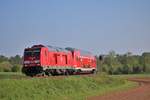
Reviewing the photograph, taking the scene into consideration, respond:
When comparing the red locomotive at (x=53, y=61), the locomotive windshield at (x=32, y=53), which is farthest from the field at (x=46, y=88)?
the locomotive windshield at (x=32, y=53)

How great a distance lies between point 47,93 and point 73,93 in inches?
161

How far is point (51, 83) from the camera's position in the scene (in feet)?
112

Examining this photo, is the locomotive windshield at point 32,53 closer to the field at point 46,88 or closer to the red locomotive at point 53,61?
the red locomotive at point 53,61

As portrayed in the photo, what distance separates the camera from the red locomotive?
4244cm

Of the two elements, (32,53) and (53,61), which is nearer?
(32,53)

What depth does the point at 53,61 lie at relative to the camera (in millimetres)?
46156

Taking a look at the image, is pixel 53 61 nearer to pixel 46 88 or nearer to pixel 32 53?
pixel 32 53

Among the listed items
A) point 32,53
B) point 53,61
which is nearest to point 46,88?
point 32,53

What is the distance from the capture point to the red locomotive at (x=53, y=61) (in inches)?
1671

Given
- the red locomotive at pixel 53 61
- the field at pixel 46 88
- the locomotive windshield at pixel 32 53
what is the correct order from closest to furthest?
1. the field at pixel 46 88
2. the red locomotive at pixel 53 61
3. the locomotive windshield at pixel 32 53

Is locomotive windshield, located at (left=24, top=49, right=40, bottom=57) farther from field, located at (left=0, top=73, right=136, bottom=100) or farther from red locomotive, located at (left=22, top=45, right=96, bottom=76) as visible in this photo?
field, located at (left=0, top=73, right=136, bottom=100)

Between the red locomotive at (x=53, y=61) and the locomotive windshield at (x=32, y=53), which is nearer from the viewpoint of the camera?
the red locomotive at (x=53, y=61)

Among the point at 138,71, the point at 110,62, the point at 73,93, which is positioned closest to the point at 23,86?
the point at 73,93

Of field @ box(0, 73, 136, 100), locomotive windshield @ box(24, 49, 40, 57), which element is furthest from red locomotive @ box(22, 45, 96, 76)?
field @ box(0, 73, 136, 100)
